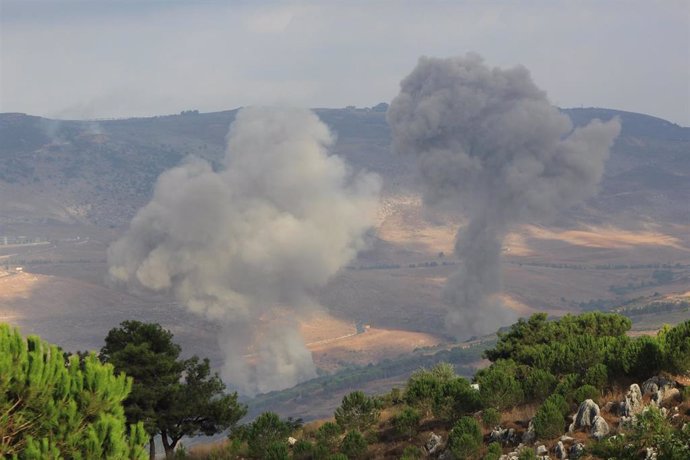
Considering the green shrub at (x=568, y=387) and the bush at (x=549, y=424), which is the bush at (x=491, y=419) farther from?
the bush at (x=549, y=424)

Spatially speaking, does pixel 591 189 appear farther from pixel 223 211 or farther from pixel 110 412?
pixel 110 412

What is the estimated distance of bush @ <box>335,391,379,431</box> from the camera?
41531 millimetres

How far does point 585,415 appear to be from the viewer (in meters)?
32.0

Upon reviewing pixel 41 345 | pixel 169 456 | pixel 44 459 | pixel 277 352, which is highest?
pixel 41 345

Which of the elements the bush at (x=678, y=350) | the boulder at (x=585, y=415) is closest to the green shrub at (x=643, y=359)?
the bush at (x=678, y=350)

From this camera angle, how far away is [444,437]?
36594 mm

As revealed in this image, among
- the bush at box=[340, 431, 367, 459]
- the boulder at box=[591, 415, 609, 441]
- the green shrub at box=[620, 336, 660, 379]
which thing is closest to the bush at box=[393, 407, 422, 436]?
the bush at box=[340, 431, 367, 459]

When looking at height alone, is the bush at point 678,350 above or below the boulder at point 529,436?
above

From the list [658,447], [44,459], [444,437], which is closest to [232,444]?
[444,437]

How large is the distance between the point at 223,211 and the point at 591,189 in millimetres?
69551

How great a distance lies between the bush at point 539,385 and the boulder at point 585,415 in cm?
500

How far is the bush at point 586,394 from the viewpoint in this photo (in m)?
34.2

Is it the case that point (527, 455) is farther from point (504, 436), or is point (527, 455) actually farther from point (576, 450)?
point (504, 436)

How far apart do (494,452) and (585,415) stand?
3.27 metres
